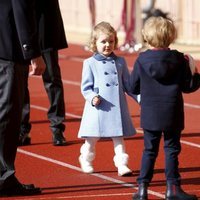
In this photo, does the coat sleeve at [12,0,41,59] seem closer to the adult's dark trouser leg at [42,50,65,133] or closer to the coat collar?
the coat collar

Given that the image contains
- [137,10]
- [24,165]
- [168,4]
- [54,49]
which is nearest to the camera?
[24,165]

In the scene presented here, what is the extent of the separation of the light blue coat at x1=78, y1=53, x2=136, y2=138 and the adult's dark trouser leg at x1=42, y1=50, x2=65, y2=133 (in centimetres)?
162

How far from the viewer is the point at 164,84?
27.8 feet

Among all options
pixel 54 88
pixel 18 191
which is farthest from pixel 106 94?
pixel 54 88

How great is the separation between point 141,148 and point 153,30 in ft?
9.75

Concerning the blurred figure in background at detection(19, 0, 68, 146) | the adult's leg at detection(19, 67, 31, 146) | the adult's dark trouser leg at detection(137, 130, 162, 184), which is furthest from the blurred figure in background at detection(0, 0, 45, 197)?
the adult's leg at detection(19, 67, 31, 146)

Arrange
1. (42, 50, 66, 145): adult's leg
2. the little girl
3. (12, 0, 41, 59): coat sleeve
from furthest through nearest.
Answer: (42, 50, 66, 145): adult's leg, the little girl, (12, 0, 41, 59): coat sleeve

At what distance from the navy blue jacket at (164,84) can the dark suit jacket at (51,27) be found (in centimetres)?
174

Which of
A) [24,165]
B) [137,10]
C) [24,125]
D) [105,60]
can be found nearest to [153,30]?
[105,60]

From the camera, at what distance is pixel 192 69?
8539mm

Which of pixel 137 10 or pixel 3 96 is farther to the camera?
pixel 137 10

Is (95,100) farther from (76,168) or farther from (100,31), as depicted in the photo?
(76,168)

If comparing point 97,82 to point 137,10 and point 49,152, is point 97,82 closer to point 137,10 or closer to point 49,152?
point 49,152

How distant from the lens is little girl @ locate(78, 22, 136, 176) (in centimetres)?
962
